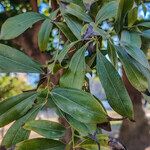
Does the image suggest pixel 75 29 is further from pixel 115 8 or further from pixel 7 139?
pixel 7 139

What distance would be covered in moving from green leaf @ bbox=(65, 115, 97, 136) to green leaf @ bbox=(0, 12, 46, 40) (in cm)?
18

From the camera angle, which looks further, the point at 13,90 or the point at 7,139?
the point at 13,90

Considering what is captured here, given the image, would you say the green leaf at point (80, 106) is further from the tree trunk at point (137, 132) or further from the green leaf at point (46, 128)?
the tree trunk at point (137, 132)

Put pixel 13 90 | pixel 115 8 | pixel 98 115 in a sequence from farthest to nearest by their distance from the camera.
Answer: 1. pixel 13 90
2. pixel 115 8
3. pixel 98 115

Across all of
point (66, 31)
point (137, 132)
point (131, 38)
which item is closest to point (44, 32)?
point (66, 31)

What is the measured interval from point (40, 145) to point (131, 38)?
0.71ft

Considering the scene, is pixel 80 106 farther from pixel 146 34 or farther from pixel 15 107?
pixel 146 34

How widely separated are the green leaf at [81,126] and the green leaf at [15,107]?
6 cm

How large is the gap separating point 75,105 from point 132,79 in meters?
0.10

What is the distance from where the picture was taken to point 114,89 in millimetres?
563

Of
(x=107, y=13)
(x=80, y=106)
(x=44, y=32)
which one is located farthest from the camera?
(x=44, y=32)

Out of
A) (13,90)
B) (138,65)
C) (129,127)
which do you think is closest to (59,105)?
(138,65)

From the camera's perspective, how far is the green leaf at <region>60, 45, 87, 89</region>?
0.57m

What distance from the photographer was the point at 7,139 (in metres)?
0.58
